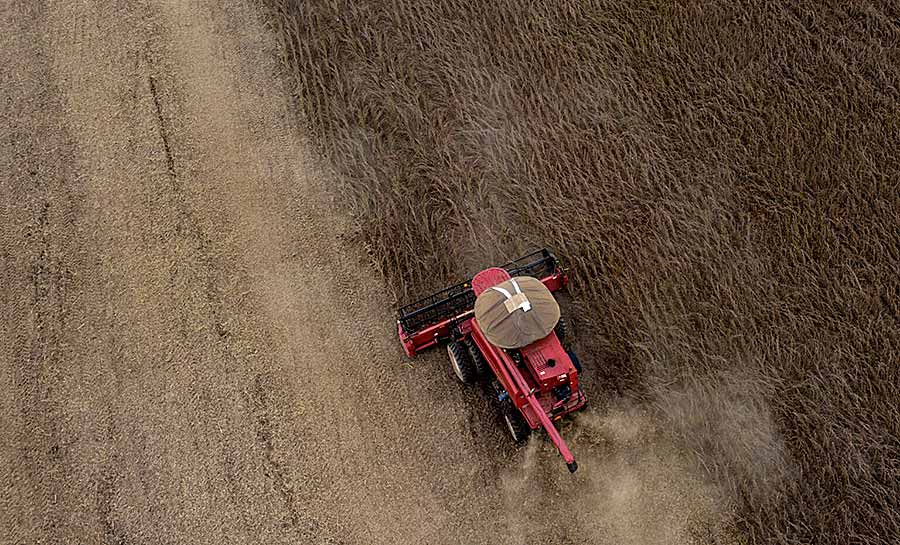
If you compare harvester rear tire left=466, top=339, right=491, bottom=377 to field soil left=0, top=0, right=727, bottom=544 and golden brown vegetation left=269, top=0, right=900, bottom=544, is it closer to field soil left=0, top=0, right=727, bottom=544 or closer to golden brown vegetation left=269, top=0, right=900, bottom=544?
field soil left=0, top=0, right=727, bottom=544

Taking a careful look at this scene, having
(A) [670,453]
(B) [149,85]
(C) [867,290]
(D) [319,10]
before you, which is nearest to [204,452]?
(A) [670,453]

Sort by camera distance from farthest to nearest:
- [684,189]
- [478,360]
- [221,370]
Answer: [684,189]
[221,370]
[478,360]

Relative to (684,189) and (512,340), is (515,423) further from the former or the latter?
(684,189)

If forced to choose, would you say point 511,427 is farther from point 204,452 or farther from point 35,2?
point 35,2

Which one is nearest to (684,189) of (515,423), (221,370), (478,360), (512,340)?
(478,360)

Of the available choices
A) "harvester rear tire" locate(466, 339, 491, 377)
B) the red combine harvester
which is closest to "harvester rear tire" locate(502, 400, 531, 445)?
the red combine harvester

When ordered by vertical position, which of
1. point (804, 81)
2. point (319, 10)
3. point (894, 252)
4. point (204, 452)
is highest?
point (319, 10)
